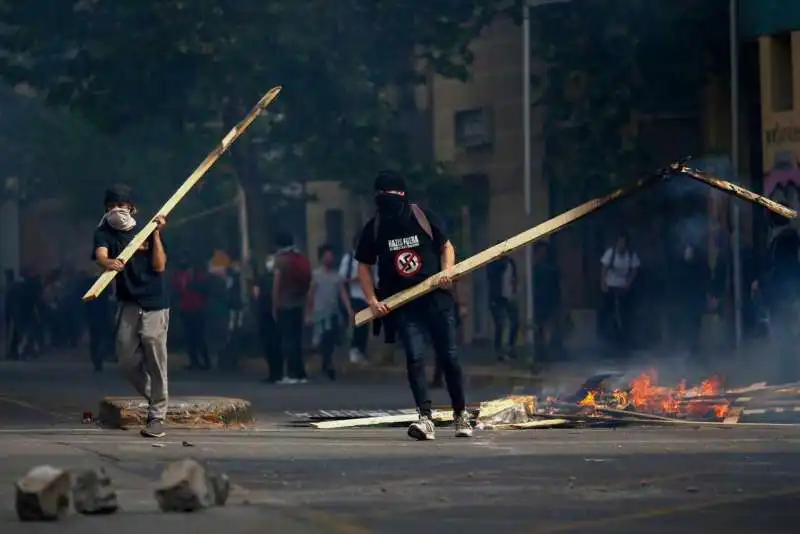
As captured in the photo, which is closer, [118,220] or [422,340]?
[422,340]

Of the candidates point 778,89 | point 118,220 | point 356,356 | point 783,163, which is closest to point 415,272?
point 118,220

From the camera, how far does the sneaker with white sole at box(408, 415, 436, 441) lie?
536 inches

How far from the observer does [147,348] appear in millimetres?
14422

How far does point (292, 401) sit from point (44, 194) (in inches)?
1216

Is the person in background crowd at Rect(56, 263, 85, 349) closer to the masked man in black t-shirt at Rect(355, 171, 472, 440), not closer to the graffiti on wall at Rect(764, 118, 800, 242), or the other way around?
the graffiti on wall at Rect(764, 118, 800, 242)

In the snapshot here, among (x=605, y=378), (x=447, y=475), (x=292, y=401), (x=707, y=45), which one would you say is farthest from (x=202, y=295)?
(x=447, y=475)

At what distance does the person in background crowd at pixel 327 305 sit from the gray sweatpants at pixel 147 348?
11122 millimetres

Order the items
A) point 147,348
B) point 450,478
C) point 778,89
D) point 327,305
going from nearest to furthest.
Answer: point 450,478
point 147,348
point 327,305
point 778,89

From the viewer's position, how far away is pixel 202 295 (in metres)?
29.9

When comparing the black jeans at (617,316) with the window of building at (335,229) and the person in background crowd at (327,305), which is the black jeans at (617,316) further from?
the window of building at (335,229)

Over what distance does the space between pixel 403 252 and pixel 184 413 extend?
2440 mm

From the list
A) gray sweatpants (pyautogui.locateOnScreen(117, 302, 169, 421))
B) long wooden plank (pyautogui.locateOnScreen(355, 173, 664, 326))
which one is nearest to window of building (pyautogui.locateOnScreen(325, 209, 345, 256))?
gray sweatpants (pyautogui.locateOnScreen(117, 302, 169, 421))

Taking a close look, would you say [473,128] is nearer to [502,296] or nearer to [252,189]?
[252,189]

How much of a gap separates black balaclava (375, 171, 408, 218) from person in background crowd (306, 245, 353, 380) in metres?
11.7
